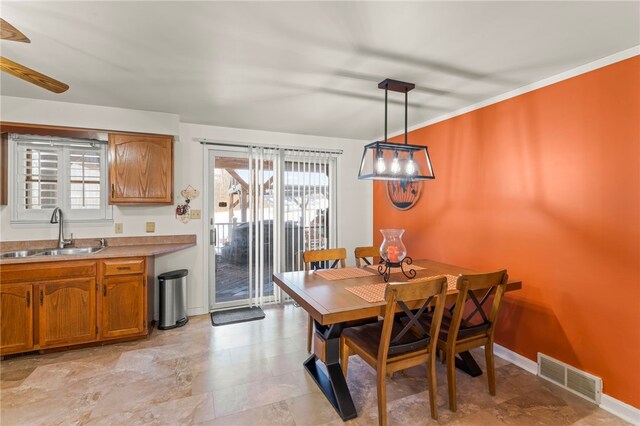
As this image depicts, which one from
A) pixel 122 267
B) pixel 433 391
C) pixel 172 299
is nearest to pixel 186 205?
pixel 122 267

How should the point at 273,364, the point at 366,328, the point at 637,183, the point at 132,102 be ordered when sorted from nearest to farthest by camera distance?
the point at 637,183, the point at 366,328, the point at 273,364, the point at 132,102

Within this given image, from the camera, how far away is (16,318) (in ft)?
8.13

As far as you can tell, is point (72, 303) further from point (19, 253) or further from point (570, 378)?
point (570, 378)

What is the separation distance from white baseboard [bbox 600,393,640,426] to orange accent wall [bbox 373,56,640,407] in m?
0.04

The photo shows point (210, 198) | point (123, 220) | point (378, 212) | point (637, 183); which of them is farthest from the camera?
point (378, 212)

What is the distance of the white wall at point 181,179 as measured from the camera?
278 centimetres

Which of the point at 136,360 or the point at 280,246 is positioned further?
the point at 280,246

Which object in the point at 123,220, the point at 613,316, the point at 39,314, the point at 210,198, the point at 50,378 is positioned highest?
the point at 210,198

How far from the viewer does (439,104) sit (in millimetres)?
2844

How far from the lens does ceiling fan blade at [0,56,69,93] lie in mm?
1527

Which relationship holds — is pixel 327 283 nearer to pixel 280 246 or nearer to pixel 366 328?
pixel 366 328

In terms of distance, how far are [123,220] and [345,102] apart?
2.80 m

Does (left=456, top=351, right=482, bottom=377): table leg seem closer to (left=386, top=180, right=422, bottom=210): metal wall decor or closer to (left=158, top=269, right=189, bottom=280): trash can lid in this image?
(left=386, top=180, right=422, bottom=210): metal wall decor

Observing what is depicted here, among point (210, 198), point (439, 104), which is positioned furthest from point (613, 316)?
point (210, 198)
